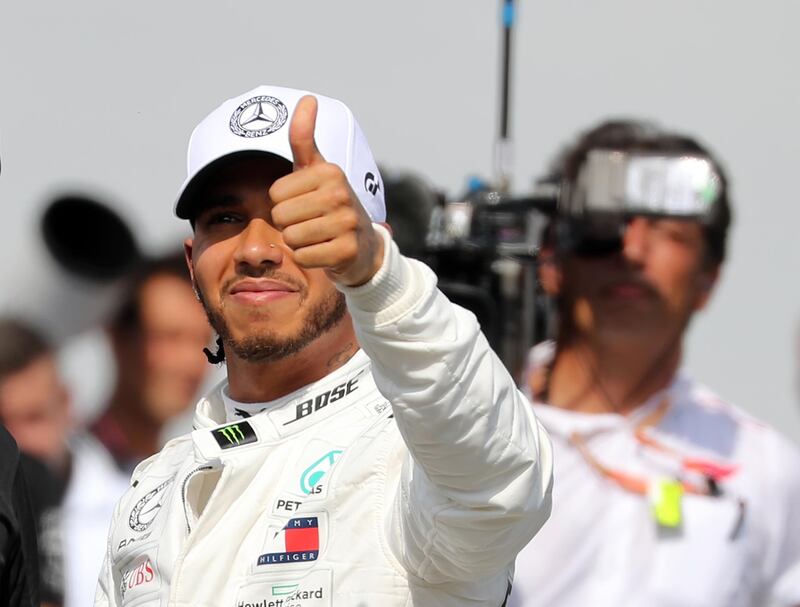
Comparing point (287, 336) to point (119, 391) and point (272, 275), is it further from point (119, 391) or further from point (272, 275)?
point (119, 391)

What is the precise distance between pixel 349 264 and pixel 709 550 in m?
1.43

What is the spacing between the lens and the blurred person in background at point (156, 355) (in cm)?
314

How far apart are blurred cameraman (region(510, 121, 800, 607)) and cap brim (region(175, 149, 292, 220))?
3.19 feet

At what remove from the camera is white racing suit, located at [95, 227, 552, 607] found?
1.22 meters

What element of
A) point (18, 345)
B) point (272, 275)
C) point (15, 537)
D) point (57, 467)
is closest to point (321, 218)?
point (272, 275)

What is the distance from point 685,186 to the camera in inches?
99.2

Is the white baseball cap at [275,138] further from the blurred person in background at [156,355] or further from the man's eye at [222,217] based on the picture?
the blurred person in background at [156,355]

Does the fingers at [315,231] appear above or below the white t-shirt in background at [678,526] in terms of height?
above

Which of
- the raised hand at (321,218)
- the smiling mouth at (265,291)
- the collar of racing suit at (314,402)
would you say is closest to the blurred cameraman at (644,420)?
the collar of racing suit at (314,402)

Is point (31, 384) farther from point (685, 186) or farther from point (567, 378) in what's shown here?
point (685, 186)

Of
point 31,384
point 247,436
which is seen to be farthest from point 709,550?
point 31,384

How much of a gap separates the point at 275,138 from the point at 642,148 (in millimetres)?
1052

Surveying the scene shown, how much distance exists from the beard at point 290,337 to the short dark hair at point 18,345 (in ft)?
4.90

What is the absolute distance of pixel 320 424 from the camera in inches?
65.9
